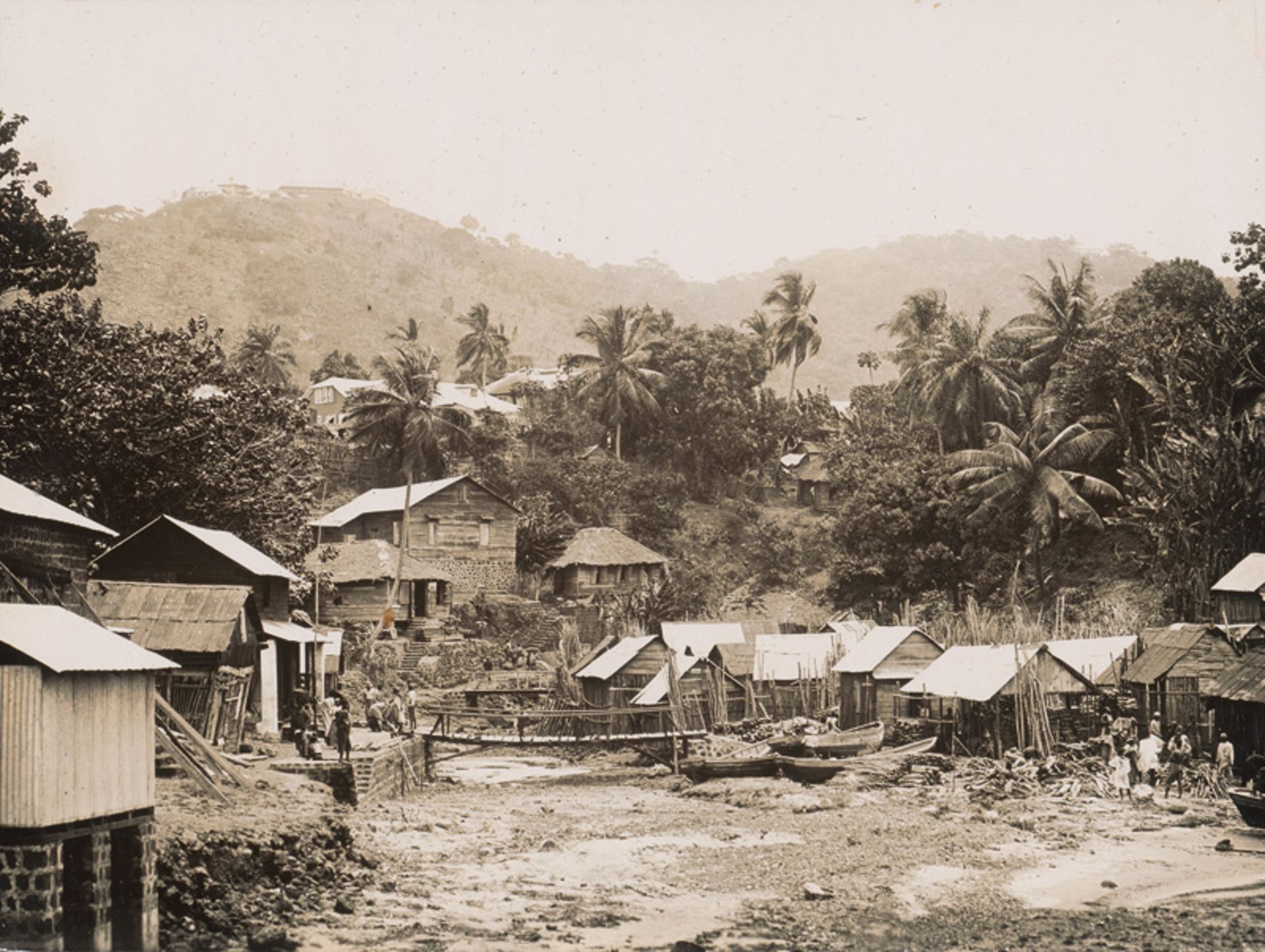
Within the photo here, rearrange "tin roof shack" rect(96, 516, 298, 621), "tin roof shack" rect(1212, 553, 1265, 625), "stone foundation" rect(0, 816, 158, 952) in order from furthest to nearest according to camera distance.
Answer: "tin roof shack" rect(1212, 553, 1265, 625)
"tin roof shack" rect(96, 516, 298, 621)
"stone foundation" rect(0, 816, 158, 952)

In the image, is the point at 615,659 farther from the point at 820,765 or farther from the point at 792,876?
the point at 792,876

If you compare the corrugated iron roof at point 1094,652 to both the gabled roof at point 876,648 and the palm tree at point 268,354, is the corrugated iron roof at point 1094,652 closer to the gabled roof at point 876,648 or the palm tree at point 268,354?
the gabled roof at point 876,648

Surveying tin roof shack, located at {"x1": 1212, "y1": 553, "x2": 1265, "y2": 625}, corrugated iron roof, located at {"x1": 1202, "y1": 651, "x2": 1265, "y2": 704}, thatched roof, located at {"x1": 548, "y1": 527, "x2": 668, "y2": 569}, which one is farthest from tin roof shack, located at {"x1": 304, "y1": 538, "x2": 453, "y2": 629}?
corrugated iron roof, located at {"x1": 1202, "y1": 651, "x2": 1265, "y2": 704}

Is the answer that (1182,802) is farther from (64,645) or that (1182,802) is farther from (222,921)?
(64,645)

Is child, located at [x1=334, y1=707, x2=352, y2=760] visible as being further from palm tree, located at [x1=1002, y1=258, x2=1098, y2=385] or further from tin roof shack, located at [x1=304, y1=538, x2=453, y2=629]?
palm tree, located at [x1=1002, y1=258, x2=1098, y2=385]

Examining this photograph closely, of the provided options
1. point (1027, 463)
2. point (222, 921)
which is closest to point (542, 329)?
point (1027, 463)

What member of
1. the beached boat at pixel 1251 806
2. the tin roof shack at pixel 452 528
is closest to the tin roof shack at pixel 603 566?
the tin roof shack at pixel 452 528
